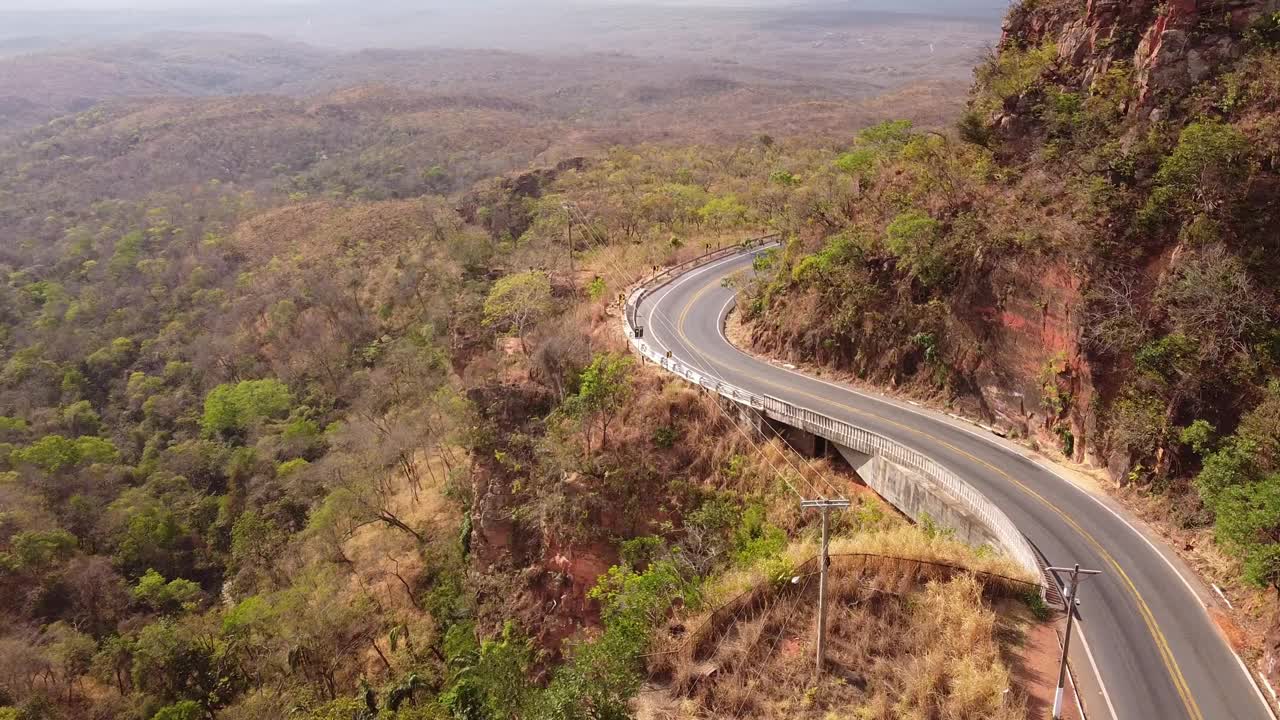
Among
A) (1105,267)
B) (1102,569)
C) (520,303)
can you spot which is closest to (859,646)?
(1102,569)

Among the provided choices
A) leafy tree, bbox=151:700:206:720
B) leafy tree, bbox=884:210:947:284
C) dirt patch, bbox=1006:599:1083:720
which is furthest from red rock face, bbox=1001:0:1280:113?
leafy tree, bbox=151:700:206:720

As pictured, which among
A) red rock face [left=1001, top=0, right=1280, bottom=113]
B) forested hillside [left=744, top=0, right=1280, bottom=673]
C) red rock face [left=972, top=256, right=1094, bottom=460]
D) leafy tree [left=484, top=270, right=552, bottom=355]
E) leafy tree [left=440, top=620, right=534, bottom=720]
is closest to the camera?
leafy tree [left=440, top=620, right=534, bottom=720]

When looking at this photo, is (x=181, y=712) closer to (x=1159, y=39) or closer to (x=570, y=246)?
(x=570, y=246)

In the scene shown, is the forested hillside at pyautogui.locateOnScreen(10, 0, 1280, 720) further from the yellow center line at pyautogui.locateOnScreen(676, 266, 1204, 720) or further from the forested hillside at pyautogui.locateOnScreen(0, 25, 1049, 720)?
the yellow center line at pyautogui.locateOnScreen(676, 266, 1204, 720)

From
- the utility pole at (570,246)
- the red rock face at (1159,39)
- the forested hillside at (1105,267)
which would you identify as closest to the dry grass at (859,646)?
the forested hillside at (1105,267)

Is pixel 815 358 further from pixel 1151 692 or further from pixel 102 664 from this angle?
pixel 102 664
